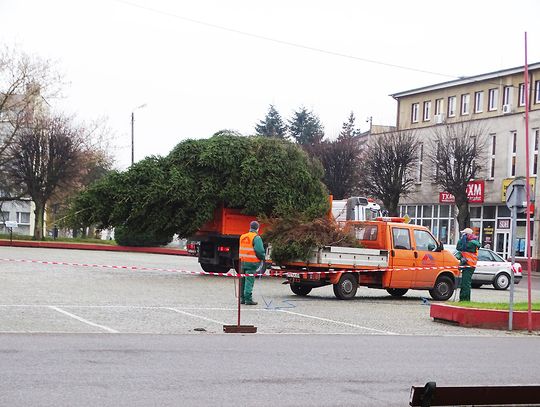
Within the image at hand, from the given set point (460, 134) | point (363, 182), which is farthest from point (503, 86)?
point (363, 182)

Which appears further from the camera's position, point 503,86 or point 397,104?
point 397,104

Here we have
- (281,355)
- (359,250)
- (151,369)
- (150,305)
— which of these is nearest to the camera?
(151,369)

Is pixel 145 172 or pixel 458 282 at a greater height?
pixel 145 172

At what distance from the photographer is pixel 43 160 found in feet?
221

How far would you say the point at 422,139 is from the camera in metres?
67.6

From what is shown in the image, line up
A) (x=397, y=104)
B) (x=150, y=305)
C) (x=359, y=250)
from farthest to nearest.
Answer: (x=397, y=104)
(x=359, y=250)
(x=150, y=305)

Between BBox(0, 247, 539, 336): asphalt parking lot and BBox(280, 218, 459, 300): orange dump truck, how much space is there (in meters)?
0.45

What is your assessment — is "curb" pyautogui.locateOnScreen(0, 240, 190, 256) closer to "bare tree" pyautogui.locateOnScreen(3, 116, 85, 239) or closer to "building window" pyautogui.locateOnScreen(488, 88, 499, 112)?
"bare tree" pyautogui.locateOnScreen(3, 116, 85, 239)

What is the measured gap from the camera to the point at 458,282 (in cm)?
2645

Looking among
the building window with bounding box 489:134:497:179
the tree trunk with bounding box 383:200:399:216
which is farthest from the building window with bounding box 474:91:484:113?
the tree trunk with bounding box 383:200:399:216

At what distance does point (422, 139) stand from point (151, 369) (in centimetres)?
5818

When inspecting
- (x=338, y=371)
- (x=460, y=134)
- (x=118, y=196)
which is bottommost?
(x=338, y=371)

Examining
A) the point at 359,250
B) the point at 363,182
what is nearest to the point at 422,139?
the point at 363,182

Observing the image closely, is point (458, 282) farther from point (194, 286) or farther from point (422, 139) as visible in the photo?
point (422, 139)
